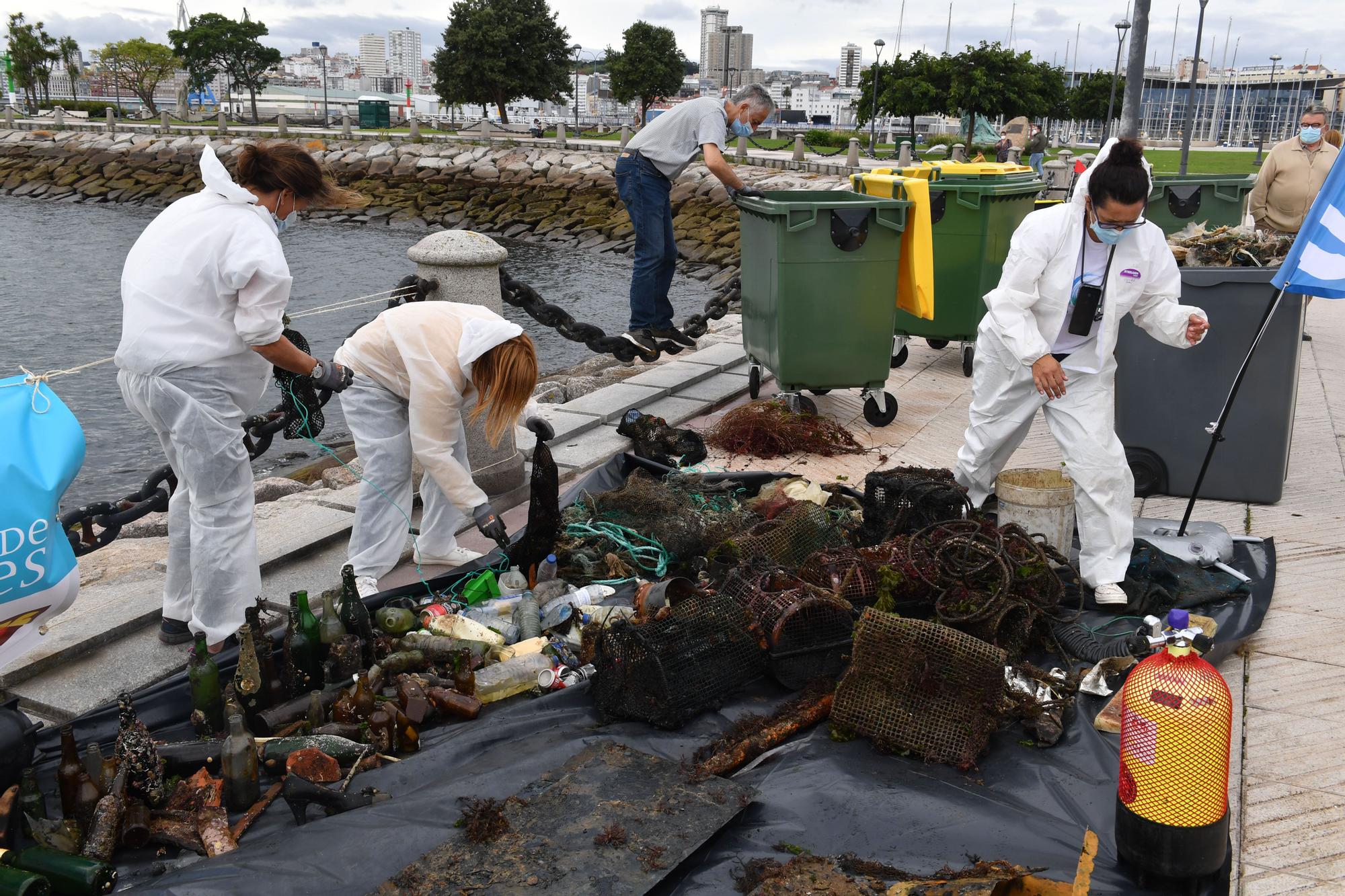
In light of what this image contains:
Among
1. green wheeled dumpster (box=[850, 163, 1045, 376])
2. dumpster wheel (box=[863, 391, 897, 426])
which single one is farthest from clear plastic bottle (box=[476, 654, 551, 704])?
green wheeled dumpster (box=[850, 163, 1045, 376])

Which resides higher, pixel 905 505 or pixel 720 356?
pixel 905 505

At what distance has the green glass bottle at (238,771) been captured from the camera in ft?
10.9

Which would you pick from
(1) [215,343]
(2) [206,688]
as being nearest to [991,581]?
(2) [206,688]

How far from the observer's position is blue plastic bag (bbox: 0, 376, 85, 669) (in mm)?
3168

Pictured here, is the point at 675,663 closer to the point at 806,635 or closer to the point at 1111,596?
the point at 806,635

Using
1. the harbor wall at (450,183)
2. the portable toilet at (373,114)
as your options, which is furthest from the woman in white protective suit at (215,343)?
the portable toilet at (373,114)

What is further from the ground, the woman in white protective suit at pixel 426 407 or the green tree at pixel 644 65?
the green tree at pixel 644 65

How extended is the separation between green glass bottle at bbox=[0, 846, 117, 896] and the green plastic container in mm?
8350

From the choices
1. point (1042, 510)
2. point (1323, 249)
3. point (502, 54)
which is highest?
point (502, 54)

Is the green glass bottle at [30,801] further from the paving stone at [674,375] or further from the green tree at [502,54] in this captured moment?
the green tree at [502,54]

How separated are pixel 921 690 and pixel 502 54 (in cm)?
5408

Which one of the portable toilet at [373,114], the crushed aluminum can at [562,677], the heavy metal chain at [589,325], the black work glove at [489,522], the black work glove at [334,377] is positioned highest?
the portable toilet at [373,114]

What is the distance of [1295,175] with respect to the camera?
31.1 feet

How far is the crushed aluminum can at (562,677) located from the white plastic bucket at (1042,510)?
2.08 meters
